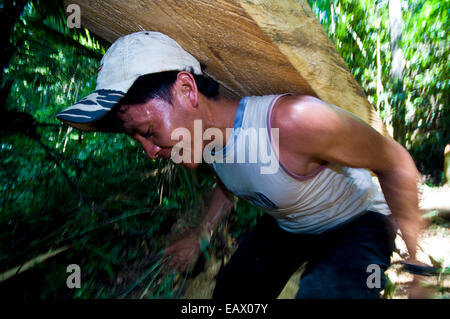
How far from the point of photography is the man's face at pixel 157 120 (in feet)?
4.30

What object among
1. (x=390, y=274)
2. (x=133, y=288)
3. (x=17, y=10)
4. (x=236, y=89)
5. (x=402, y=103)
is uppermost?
(x=17, y=10)

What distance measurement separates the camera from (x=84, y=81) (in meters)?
2.46

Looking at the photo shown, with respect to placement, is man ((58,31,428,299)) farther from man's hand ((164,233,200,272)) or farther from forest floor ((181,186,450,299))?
man's hand ((164,233,200,272))

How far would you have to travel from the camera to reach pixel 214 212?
228 cm

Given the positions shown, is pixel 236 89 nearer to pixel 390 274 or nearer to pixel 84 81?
pixel 84 81

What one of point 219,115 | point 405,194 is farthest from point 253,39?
point 405,194

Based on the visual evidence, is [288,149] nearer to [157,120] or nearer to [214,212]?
[157,120]

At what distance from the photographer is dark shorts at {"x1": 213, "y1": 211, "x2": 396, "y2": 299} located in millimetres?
1355

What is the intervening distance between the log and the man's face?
12.7 inches

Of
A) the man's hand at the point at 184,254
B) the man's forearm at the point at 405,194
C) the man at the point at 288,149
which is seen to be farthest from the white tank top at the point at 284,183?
the man's hand at the point at 184,254

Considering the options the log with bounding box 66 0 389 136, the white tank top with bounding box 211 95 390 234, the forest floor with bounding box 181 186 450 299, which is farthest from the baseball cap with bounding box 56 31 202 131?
the forest floor with bounding box 181 186 450 299

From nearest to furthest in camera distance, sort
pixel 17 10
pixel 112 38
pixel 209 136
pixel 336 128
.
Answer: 1. pixel 336 128
2. pixel 209 136
3. pixel 112 38
4. pixel 17 10
